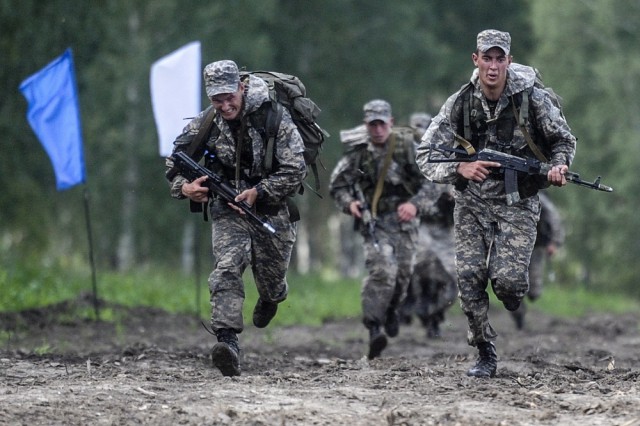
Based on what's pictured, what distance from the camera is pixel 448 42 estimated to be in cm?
3866

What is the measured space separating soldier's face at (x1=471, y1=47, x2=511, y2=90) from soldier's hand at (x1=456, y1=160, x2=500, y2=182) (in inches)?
20.8

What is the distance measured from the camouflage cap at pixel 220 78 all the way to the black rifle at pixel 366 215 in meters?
3.73

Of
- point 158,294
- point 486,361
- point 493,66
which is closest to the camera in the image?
point 493,66

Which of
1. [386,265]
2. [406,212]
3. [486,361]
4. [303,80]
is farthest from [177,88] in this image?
[303,80]

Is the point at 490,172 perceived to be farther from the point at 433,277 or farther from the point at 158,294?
the point at 158,294

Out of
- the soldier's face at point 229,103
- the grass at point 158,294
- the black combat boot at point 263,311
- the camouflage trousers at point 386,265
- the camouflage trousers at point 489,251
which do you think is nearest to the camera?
the camouflage trousers at point 489,251

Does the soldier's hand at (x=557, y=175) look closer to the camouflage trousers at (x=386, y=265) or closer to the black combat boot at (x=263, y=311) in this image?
the black combat boot at (x=263, y=311)

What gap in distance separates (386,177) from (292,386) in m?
4.53

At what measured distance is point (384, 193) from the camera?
13266 millimetres

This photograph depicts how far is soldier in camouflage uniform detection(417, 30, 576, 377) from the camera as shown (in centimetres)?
932

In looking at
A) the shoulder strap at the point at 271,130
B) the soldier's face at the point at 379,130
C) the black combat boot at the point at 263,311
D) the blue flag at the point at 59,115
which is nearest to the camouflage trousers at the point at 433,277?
the soldier's face at the point at 379,130

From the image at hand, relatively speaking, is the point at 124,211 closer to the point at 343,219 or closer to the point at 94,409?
the point at 343,219

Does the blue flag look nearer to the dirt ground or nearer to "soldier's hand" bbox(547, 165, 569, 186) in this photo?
the dirt ground

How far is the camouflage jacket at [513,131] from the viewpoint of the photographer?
9.36 meters
